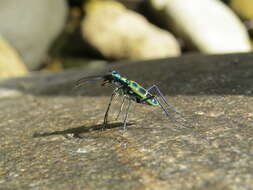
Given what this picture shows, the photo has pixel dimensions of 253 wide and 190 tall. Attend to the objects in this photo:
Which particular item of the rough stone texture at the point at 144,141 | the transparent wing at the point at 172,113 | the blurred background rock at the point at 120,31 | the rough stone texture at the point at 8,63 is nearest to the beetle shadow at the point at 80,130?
the rough stone texture at the point at 144,141

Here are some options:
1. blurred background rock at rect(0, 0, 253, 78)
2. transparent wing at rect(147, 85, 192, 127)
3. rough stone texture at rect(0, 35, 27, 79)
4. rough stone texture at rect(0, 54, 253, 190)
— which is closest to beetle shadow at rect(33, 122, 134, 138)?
rough stone texture at rect(0, 54, 253, 190)

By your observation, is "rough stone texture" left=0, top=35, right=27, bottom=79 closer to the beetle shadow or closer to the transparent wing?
the beetle shadow

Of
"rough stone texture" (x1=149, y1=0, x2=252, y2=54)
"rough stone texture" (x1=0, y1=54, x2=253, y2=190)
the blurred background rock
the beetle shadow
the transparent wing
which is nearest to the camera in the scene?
"rough stone texture" (x1=0, y1=54, x2=253, y2=190)

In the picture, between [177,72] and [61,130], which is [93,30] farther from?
[61,130]

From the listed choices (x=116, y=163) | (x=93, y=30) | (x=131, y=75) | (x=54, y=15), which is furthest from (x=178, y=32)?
(x=116, y=163)

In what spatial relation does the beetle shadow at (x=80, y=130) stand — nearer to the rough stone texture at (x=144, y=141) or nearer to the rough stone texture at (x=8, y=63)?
the rough stone texture at (x=144, y=141)

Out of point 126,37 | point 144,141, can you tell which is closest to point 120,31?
point 126,37
